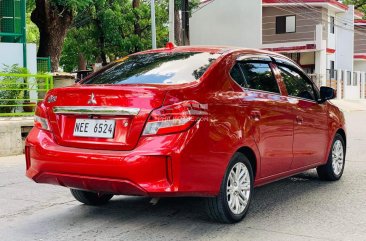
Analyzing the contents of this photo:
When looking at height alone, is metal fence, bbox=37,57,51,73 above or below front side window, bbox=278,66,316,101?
above

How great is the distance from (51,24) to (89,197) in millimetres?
15894

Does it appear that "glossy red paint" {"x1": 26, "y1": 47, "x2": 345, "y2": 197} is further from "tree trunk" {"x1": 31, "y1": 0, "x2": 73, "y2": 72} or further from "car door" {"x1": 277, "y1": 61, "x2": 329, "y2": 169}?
"tree trunk" {"x1": 31, "y1": 0, "x2": 73, "y2": 72}

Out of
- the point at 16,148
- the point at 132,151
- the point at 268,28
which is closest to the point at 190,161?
the point at 132,151

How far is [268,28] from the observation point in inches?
1501

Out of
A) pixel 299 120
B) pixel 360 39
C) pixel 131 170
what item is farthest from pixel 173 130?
pixel 360 39

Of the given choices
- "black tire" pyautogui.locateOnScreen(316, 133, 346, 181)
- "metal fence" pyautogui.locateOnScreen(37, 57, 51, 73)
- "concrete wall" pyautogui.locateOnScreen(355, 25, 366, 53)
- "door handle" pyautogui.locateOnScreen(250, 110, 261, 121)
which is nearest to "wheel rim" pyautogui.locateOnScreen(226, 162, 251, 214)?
"door handle" pyautogui.locateOnScreen(250, 110, 261, 121)

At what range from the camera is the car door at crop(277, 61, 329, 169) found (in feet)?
20.5

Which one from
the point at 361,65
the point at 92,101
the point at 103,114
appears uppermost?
the point at 361,65

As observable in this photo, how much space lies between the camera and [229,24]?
35250 mm

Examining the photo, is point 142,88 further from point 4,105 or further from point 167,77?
point 4,105

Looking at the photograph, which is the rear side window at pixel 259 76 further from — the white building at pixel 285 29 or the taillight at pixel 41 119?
the white building at pixel 285 29

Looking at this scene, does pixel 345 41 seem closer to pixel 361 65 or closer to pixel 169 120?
pixel 361 65

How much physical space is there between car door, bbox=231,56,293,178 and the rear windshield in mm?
389

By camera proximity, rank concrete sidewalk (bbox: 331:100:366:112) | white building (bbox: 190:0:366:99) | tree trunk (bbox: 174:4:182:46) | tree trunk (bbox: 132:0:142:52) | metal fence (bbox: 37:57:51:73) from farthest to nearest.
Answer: white building (bbox: 190:0:366:99) < tree trunk (bbox: 132:0:142:52) < concrete sidewalk (bbox: 331:100:366:112) < tree trunk (bbox: 174:4:182:46) < metal fence (bbox: 37:57:51:73)
